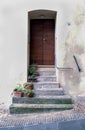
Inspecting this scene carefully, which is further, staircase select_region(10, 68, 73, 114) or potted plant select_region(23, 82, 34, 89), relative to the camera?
potted plant select_region(23, 82, 34, 89)

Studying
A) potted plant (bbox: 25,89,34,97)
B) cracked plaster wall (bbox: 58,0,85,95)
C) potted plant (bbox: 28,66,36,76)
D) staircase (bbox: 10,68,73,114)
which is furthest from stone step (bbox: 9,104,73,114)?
potted plant (bbox: 28,66,36,76)

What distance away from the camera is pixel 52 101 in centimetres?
818

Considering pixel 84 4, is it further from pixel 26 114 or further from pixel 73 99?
pixel 26 114

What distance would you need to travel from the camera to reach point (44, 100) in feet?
26.8

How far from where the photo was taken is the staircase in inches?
307

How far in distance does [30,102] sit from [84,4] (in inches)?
151

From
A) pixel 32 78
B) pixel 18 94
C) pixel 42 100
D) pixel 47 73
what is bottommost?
pixel 42 100

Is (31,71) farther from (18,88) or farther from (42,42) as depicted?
(42,42)

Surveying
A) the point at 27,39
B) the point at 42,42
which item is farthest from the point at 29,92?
the point at 42,42

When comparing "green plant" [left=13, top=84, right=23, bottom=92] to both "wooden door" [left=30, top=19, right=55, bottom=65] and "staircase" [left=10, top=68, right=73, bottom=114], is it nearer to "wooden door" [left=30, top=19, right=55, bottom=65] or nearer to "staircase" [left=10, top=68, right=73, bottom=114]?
"staircase" [left=10, top=68, right=73, bottom=114]

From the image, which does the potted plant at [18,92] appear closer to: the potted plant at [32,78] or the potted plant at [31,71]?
the potted plant at [32,78]

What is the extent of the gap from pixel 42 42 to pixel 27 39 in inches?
38.1

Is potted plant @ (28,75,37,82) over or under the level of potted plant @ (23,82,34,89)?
over

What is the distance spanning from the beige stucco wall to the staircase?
1.25 feet
